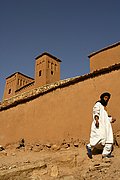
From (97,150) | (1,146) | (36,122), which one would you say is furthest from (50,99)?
(97,150)

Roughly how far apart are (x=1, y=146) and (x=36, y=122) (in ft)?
7.65

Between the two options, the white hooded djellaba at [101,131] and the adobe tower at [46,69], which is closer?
the white hooded djellaba at [101,131]

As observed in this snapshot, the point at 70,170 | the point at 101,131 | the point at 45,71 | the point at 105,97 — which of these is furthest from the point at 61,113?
the point at 45,71

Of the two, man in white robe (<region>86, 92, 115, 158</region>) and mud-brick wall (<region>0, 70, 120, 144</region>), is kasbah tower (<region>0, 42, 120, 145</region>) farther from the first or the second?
man in white robe (<region>86, 92, 115, 158</region>)

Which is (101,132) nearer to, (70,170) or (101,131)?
(101,131)

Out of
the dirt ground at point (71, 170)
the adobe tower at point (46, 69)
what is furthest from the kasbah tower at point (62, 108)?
the adobe tower at point (46, 69)

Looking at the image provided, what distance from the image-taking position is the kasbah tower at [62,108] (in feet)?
27.5

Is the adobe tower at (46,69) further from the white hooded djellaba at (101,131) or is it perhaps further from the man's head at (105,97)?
the white hooded djellaba at (101,131)

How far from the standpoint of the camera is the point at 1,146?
11.5 m

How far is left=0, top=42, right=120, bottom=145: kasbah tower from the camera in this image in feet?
27.5

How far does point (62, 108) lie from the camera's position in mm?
9500

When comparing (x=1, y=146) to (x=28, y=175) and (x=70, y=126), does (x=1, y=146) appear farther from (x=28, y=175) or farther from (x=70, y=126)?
(x=28, y=175)

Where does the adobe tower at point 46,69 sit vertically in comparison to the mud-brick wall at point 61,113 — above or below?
above

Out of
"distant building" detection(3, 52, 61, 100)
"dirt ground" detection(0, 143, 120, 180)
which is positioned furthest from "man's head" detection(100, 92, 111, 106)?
"distant building" detection(3, 52, 61, 100)
